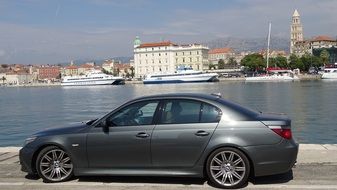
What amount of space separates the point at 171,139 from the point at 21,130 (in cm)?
2407

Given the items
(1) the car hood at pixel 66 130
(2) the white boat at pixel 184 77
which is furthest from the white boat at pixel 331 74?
(1) the car hood at pixel 66 130

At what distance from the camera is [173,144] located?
7180 millimetres

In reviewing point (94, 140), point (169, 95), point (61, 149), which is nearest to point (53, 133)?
point (61, 149)

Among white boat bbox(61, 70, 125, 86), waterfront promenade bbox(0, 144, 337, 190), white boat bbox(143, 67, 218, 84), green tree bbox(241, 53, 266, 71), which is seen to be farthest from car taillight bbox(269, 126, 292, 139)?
green tree bbox(241, 53, 266, 71)

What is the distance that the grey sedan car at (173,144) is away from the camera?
A: 702cm

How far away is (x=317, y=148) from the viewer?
1015 cm

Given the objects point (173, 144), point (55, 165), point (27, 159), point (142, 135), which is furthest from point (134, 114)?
point (27, 159)

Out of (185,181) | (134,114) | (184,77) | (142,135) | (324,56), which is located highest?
(324,56)

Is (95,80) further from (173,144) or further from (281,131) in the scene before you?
(281,131)

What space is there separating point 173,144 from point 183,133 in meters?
0.25

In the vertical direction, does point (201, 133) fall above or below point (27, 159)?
above

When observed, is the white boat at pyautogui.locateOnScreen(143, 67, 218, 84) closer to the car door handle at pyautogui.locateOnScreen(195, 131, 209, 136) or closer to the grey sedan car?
the grey sedan car

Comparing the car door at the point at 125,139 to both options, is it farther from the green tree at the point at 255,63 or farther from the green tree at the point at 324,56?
the green tree at the point at 324,56

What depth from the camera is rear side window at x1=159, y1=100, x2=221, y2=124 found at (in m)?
7.23
